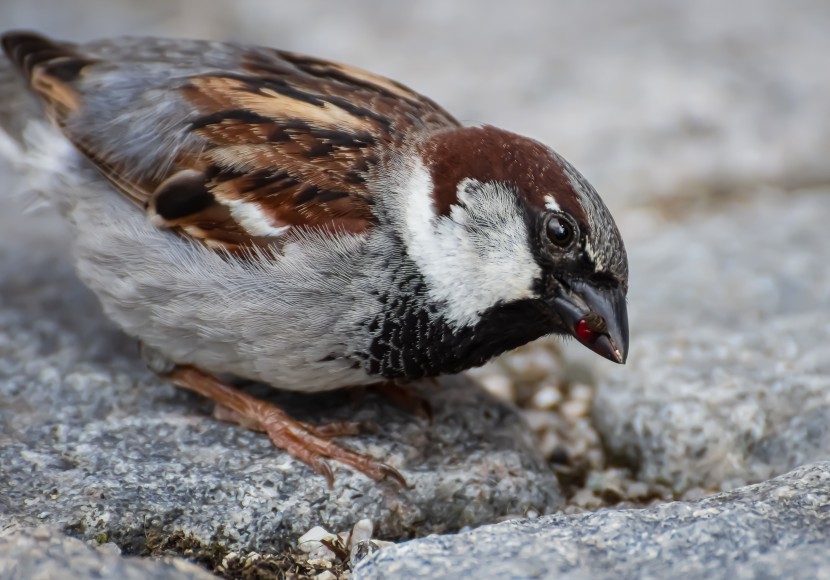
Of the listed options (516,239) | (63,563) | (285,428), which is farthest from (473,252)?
(63,563)

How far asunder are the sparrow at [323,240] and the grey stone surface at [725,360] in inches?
25.0

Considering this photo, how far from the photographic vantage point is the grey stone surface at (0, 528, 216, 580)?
90.4 inches

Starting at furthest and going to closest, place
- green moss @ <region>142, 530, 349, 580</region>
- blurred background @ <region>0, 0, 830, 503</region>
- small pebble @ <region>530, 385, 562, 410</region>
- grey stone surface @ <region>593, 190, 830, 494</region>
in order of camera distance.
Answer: small pebble @ <region>530, 385, 562, 410</region>, blurred background @ <region>0, 0, 830, 503</region>, grey stone surface @ <region>593, 190, 830, 494</region>, green moss @ <region>142, 530, 349, 580</region>

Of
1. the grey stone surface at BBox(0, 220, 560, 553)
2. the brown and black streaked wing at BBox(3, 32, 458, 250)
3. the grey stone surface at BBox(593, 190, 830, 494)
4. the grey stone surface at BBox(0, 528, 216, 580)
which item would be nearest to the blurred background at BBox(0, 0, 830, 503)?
the grey stone surface at BBox(593, 190, 830, 494)

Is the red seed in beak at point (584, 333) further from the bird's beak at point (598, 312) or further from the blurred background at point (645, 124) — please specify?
the blurred background at point (645, 124)

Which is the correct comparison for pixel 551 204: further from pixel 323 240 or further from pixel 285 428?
pixel 285 428

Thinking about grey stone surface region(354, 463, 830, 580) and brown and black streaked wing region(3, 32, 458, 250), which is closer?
grey stone surface region(354, 463, 830, 580)

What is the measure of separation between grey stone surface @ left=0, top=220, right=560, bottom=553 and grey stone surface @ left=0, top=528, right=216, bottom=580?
38 centimetres

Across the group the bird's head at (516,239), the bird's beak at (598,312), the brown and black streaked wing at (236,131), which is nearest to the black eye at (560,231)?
the bird's head at (516,239)

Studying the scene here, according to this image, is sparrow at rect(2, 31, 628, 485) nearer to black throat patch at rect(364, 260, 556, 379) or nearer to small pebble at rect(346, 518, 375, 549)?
black throat patch at rect(364, 260, 556, 379)

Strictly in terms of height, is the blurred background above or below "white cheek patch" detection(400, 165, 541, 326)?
above

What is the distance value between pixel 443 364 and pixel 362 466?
0.40 m

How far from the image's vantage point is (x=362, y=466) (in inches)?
125

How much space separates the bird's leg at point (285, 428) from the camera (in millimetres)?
3164
